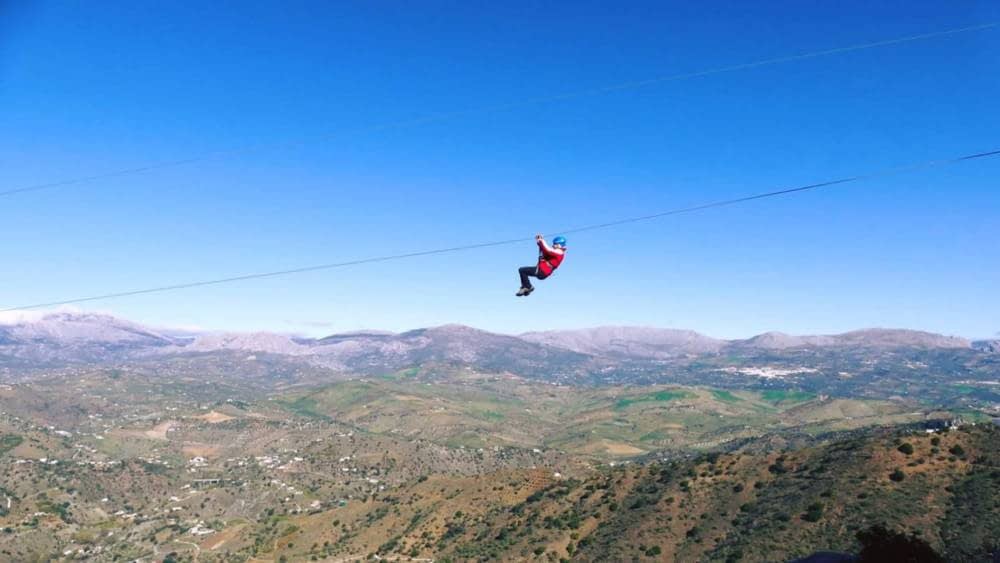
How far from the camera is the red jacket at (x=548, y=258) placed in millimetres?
25375

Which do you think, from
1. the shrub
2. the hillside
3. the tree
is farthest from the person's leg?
the shrub

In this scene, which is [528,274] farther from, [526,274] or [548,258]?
[548,258]

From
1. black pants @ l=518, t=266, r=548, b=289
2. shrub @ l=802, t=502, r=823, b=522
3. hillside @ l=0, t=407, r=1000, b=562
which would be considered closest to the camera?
black pants @ l=518, t=266, r=548, b=289

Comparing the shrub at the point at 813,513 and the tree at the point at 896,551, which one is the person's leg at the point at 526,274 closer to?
the tree at the point at 896,551

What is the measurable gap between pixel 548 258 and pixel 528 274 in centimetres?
154

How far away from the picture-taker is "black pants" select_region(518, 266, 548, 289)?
26312 millimetres

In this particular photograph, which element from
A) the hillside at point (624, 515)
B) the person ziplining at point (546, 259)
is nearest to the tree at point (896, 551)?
the hillside at point (624, 515)

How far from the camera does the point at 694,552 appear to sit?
56.7 m

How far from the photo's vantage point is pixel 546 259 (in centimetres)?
2577

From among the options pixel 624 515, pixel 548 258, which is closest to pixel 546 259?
pixel 548 258

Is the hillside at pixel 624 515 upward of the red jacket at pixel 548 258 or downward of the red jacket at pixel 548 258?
downward

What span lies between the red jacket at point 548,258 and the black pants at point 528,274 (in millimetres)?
227

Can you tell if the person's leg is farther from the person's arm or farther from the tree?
the tree

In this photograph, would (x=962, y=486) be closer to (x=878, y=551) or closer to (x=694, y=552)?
(x=694, y=552)
